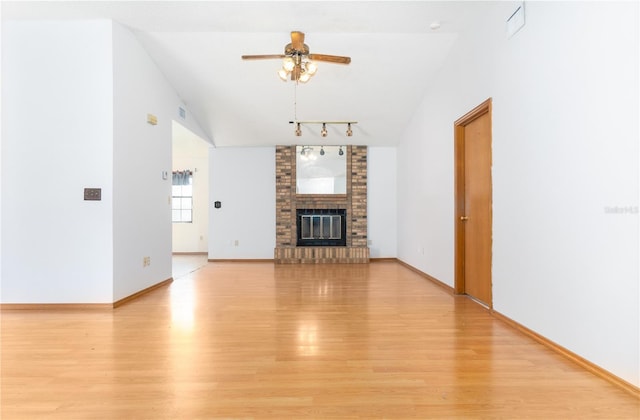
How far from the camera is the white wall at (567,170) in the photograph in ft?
5.82

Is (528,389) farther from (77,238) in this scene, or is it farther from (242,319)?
(77,238)

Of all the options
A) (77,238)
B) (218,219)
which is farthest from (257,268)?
(77,238)

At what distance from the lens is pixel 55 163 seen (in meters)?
3.36

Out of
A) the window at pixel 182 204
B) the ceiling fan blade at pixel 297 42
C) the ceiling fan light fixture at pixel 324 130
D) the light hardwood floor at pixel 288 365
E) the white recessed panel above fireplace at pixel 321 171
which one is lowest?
the light hardwood floor at pixel 288 365

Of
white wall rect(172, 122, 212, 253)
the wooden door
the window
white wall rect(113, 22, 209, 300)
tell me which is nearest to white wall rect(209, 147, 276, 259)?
white wall rect(172, 122, 212, 253)

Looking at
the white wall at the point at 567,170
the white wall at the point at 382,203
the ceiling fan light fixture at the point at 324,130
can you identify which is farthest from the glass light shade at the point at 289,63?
the white wall at the point at 382,203

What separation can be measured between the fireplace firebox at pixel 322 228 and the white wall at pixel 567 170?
3784 millimetres

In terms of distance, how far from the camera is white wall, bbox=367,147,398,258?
22.7 feet

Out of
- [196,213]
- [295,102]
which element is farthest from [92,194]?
[196,213]

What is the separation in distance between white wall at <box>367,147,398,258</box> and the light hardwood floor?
3.39 meters

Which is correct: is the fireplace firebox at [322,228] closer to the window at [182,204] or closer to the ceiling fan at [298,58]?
the window at [182,204]

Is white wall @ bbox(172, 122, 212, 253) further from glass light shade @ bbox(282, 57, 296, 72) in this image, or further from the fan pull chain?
glass light shade @ bbox(282, 57, 296, 72)

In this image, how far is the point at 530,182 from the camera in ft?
8.38

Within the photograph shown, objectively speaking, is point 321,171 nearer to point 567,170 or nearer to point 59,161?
point 59,161
